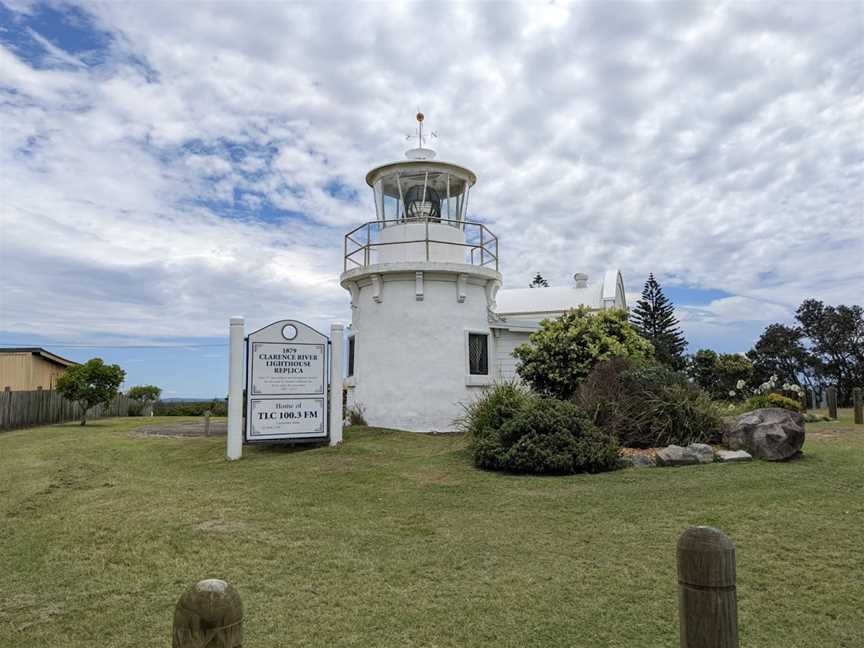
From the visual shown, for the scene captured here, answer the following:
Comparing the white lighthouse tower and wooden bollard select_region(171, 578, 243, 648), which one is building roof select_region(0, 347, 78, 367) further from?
wooden bollard select_region(171, 578, 243, 648)

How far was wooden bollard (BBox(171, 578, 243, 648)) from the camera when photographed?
2.25m

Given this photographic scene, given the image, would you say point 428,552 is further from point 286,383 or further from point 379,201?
point 379,201

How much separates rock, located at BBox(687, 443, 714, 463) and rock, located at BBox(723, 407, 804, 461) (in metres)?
0.71

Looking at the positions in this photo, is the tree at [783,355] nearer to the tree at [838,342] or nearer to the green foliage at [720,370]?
the tree at [838,342]

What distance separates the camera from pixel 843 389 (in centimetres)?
3822

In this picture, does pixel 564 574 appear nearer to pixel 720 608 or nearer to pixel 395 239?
pixel 720 608

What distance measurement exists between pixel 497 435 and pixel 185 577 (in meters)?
6.22

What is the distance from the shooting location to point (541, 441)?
10.4m

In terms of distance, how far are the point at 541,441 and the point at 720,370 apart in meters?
23.0

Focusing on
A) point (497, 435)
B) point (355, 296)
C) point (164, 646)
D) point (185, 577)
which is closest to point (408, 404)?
point (355, 296)

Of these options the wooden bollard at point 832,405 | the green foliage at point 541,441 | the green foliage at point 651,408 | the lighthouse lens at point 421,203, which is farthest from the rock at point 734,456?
→ the wooden bollard at point 832,405

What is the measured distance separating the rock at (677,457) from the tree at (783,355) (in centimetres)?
3481

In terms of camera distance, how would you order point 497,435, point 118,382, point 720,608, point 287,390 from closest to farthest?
point 720,608, point 497,435, point 287,390, point 118,382

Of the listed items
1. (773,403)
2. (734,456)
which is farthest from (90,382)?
(773,403)
